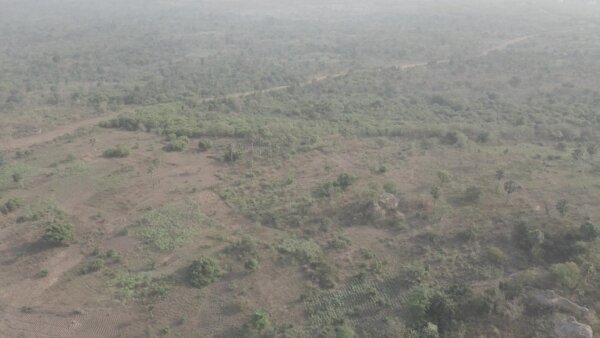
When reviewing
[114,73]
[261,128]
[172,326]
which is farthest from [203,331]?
[114,73]

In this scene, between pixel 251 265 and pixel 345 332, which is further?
pixel 251 265

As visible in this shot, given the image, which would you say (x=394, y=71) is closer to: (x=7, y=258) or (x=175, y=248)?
(x=175, y=248)

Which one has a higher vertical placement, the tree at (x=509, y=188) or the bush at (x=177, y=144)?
the tree at (x=509, y=188)

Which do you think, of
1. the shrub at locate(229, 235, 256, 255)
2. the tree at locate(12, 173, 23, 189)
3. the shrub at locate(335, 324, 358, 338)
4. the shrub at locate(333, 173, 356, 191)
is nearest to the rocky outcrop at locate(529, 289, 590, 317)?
the shrub at locate(335, 324, 358, 338)

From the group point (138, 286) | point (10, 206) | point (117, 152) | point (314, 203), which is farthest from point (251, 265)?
point (117, 152)

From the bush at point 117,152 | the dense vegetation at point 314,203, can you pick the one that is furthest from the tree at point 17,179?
the bush at point 117,152

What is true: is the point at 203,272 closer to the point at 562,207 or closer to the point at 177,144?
the point at 177,144

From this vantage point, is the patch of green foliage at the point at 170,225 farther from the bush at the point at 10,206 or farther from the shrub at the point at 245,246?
the bush at the point at 10,206

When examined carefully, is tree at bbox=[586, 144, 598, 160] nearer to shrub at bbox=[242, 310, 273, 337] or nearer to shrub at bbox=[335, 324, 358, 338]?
shrub at bbox=[335, 324, 358, 338]
